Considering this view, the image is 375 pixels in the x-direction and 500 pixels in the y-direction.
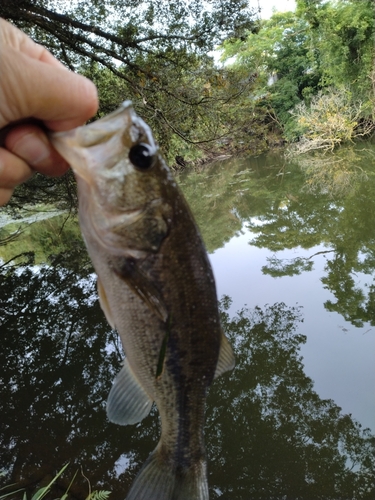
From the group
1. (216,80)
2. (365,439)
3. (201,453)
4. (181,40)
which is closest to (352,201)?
(216,80)

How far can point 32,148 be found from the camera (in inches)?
56.8

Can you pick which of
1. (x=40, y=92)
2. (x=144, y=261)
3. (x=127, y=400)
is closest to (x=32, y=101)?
(x=40, y=92)

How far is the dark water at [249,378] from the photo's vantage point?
414 centimetres

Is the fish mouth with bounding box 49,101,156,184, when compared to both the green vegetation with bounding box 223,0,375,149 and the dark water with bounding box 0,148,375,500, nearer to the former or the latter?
the dark water with bounding box 0,148,375,500

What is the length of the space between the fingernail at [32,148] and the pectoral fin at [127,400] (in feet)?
2.88

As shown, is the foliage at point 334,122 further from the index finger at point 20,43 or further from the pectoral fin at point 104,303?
the pectoral fin at point 104,303

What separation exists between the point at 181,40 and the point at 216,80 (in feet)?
3.21

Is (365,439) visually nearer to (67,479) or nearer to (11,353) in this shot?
(67,479)

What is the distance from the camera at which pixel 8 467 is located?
4.27 m

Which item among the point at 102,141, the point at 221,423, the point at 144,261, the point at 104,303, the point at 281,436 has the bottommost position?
the point at 104,303

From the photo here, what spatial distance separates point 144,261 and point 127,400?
1.88 feet

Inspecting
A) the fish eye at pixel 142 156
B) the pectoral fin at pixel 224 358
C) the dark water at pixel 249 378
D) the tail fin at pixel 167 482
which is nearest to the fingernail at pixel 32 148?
the fish eye at pixel 142 156

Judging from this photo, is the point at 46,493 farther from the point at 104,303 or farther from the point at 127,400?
the point at 104,303

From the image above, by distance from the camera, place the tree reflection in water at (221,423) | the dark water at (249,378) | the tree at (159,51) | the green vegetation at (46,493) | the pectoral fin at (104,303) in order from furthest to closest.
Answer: the tree at (159,51) → the dark water at (249,378) → the tree reflection in water at (221,423) → the green vegetation at (46,493) → the pectoral fin at (104,303)
